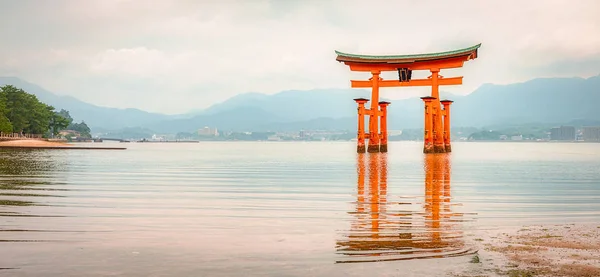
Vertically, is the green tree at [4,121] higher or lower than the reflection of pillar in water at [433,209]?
higher

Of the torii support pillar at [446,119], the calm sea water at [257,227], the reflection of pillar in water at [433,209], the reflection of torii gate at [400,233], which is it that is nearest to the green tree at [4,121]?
the torii support pillar at [446,119]

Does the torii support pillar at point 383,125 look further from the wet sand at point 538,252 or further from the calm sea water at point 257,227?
the wet sand at point 538,252

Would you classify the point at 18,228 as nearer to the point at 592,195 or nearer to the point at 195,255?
the point at 195,255

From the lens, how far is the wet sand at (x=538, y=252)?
5.65 metres

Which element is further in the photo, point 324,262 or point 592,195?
point 592,195

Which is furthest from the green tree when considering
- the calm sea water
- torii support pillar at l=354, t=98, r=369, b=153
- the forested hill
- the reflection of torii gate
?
the reflection of torii gate

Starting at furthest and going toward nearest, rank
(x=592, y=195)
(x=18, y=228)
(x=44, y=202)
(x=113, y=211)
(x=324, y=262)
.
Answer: (x=592, y=195) < (x=44, y=202) < (x=113, y=211) < (x=18, y=228) < (x=324, y=262)

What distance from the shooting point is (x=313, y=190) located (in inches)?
652

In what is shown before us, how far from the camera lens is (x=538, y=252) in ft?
A: 21.7

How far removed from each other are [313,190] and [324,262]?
34.4ft

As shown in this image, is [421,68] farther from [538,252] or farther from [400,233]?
[538,252]

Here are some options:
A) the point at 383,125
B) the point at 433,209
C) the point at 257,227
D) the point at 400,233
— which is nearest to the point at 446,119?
the point at 383,125

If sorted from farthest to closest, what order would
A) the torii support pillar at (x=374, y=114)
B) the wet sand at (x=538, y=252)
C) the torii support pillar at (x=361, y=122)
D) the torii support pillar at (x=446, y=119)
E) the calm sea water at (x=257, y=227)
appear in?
the torii support pillar at (x=446, y=119) → the torii support pillar at (x=361, y=122) → the torii support pillar at (x=374, y=114) → the calm sea water at (x=257, y=227) → the wet sand at (x=538, y=252)

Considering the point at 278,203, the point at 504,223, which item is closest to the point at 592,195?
the point at 504,223
